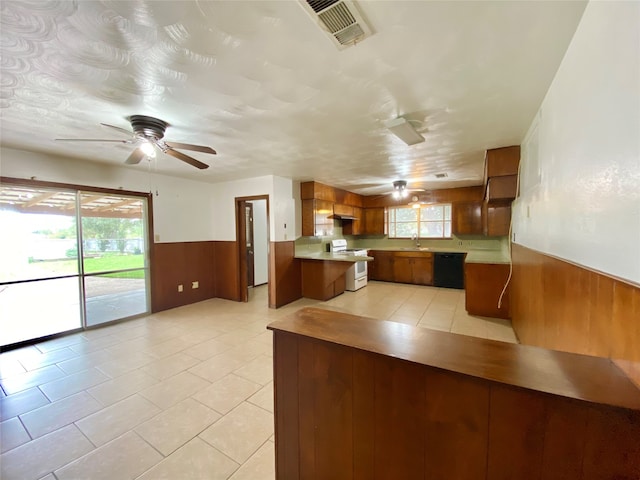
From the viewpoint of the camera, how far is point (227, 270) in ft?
16.7

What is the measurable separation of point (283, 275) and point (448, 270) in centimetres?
370

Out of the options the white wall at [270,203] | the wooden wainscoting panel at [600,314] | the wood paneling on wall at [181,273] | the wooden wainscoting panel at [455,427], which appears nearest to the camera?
the wooden wainscoting panel at [455,427]

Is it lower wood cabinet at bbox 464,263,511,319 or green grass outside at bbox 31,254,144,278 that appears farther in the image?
lower wood cabinet at bbox 464,263,511,319

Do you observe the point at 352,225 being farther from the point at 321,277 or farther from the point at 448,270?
the point at 448,270

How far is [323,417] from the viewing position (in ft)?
3.57

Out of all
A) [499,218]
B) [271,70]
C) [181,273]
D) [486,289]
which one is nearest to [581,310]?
[271,70]

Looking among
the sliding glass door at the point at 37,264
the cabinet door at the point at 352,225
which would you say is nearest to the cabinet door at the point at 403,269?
the cabinet door at the point at 352,225

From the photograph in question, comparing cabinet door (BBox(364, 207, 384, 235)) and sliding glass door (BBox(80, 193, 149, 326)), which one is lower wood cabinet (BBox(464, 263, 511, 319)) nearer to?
cabinet door (BBox(364, 207, 384, 235))

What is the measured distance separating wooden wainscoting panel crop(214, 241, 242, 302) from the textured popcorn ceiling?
2.60m

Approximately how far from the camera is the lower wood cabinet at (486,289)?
12.1 feet

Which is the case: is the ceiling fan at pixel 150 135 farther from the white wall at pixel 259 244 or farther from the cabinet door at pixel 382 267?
the cabinet door at pixel 382 267

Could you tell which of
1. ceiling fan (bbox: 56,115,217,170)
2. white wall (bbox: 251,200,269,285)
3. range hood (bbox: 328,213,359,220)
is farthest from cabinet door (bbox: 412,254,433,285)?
ceiling fan (bbox: 56,115,217,170)

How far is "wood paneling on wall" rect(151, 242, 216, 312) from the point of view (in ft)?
14.2

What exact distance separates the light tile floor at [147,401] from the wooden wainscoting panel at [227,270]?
1.21 metres
